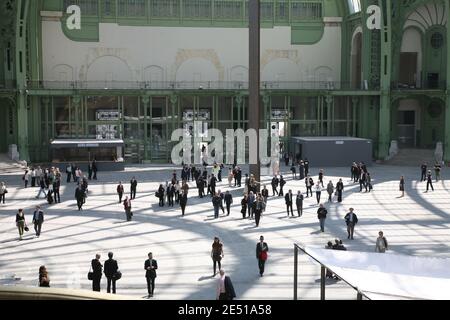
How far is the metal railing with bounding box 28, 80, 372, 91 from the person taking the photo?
49344 millimetres

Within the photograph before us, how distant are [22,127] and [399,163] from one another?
91.5 feet

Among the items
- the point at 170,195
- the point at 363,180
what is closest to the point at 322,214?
the point at 170,195

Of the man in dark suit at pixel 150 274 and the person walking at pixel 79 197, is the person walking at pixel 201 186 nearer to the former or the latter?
the person walking at pixel 79 197

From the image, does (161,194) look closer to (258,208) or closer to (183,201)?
(183,201)

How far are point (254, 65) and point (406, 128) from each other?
25913 mm

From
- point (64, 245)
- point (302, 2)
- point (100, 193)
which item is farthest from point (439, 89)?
point (64, 245)

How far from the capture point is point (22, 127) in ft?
151

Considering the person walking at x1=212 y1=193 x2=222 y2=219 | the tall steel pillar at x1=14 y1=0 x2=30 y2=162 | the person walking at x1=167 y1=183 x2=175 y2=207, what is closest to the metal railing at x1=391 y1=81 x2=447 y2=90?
the person walking at x1=167 y1=183 x2=175 y2=207

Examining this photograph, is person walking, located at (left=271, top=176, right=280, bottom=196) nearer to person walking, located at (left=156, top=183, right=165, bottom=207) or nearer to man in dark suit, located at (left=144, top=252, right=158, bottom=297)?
person walking, located at (left=156, top=183, right=165, bottom=207)

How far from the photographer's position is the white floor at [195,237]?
1642 centimetres

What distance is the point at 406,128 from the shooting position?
52.6 m

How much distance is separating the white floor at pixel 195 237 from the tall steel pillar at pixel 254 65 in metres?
3.74

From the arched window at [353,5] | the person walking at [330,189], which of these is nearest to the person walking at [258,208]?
the person walking at [330,189]
